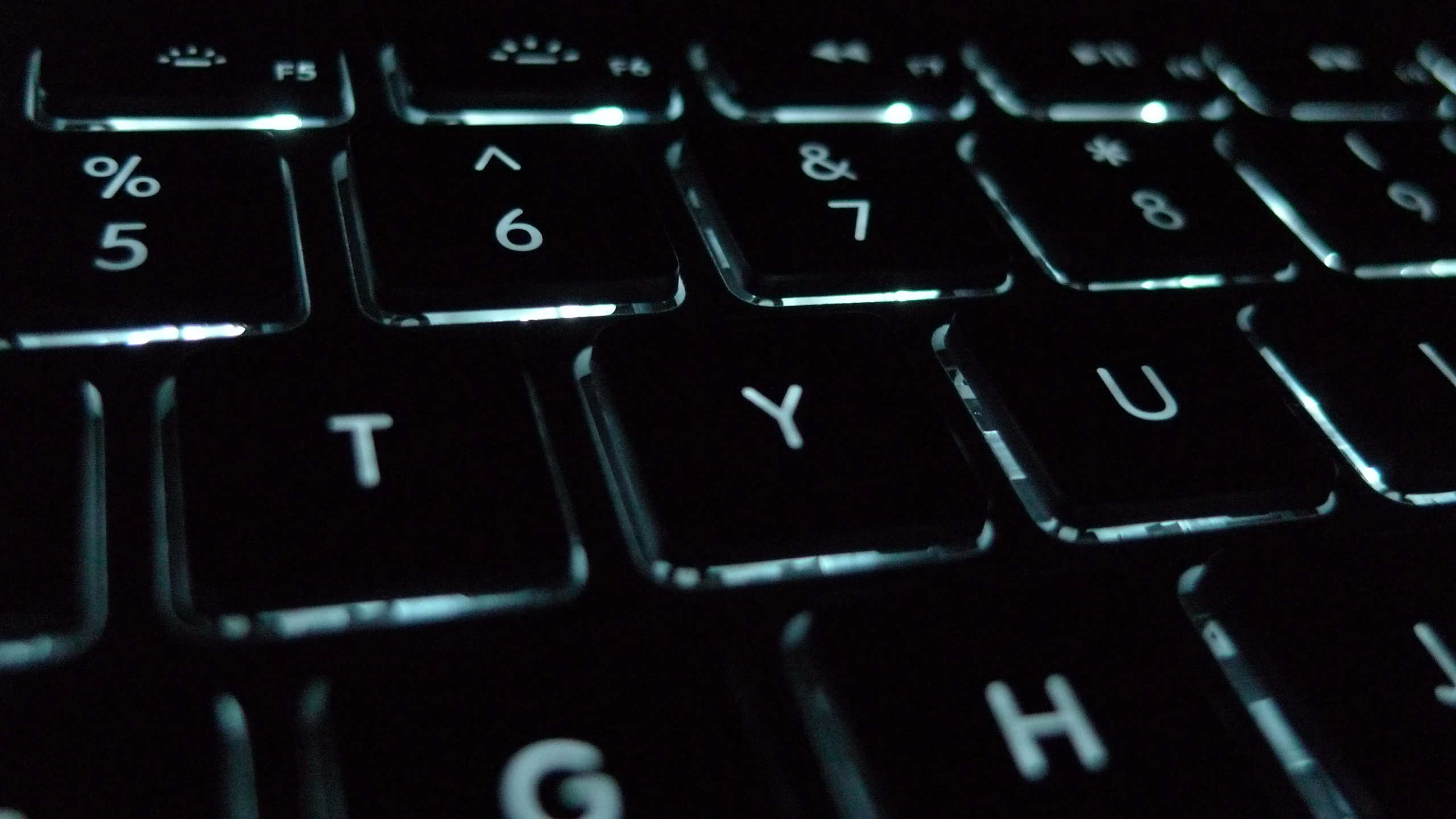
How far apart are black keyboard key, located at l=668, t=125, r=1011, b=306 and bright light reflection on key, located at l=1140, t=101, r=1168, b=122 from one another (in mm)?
129

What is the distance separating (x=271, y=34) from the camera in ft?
1.37

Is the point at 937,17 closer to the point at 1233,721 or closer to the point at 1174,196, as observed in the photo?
the point at 1174,196

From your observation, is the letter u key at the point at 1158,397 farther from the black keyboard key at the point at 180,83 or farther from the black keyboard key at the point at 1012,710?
the black keyboard key at the point at 180,83

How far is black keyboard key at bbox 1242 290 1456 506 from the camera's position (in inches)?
15.6

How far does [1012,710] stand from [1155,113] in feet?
1.14

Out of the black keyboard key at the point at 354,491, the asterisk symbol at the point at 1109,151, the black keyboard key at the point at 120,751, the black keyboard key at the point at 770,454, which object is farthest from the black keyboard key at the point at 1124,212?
the black keyboard key at the point at 120,751

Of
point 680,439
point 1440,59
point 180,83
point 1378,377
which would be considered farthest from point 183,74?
point 1440,59

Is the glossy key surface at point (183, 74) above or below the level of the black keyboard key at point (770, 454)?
above

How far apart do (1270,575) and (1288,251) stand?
0.61 ft

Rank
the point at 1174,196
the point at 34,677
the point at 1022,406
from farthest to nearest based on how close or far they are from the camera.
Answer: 1. the point at 1174,196
2. the point at 1022,406
3. the point at 34,677

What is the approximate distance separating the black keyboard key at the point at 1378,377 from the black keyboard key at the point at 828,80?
166 mm

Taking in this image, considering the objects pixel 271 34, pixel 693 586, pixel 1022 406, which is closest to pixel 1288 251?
pixel 1022 406

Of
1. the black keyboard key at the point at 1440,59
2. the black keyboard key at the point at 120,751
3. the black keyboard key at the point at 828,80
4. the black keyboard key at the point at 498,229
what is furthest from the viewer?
the black keyboard key at the point at 1440,59

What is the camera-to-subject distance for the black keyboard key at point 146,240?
319mm
